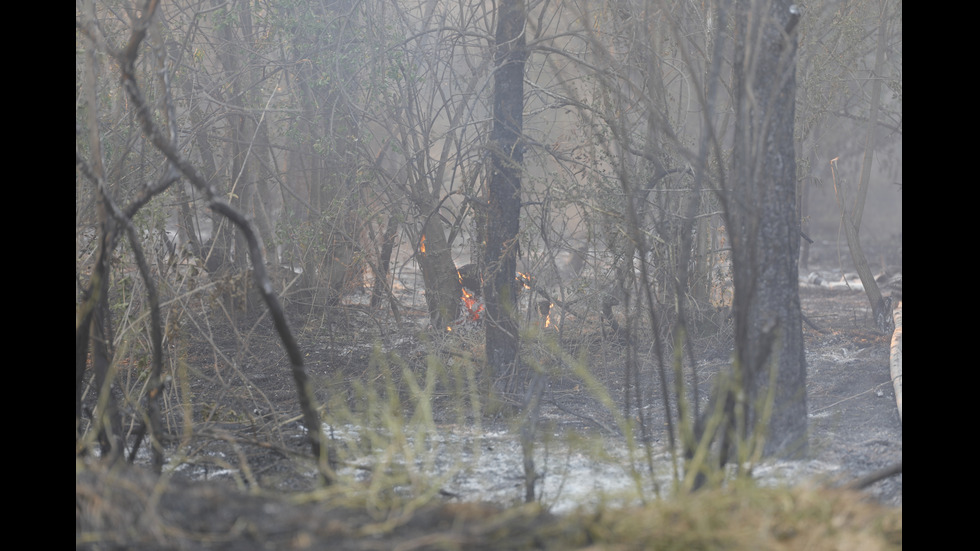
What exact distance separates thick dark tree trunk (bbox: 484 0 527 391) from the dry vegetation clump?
3698 millimetres

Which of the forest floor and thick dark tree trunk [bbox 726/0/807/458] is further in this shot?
thick dark tree trunk [bbox 726/0/807/458]

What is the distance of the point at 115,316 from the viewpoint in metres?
6.06

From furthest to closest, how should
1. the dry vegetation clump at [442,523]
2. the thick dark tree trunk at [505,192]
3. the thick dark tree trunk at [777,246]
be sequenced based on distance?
the thick dark tree trunk at [505,192]
the thick dark tree trunk at [777,246]
the dry vegetation clump at [442,523]

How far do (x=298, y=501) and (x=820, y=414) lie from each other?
4.13 m

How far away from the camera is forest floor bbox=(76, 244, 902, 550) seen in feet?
7.69

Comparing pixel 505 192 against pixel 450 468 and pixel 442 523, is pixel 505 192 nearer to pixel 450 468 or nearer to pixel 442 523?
pixel 450 468

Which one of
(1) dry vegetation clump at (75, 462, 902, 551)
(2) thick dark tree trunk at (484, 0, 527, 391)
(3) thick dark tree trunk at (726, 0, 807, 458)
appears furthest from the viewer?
(2) thick dark tree trunk at (484, 0, 527, 391)

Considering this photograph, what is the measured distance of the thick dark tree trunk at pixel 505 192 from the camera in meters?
6.20

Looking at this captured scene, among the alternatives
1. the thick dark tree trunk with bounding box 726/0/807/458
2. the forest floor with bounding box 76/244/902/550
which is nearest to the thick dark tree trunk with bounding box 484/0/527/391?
the forest floor with bounding box 76/244/902/550

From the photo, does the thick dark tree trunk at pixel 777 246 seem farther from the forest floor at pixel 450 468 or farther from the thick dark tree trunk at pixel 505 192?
the thick dark tree trunk at pixel 505 192

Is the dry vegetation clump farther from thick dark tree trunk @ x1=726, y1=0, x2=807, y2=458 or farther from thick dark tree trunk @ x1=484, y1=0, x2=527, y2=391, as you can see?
thick dark tree trunk @ x1=484, y1=0, x2=527, y2=391

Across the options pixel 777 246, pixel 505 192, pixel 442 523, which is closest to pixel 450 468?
pixel 442 523

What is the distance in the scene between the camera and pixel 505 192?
6.31 metres

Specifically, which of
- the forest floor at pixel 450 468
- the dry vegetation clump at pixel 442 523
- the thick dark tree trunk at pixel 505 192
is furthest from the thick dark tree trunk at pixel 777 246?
the thick dark tree trunk at pixel 505 192
